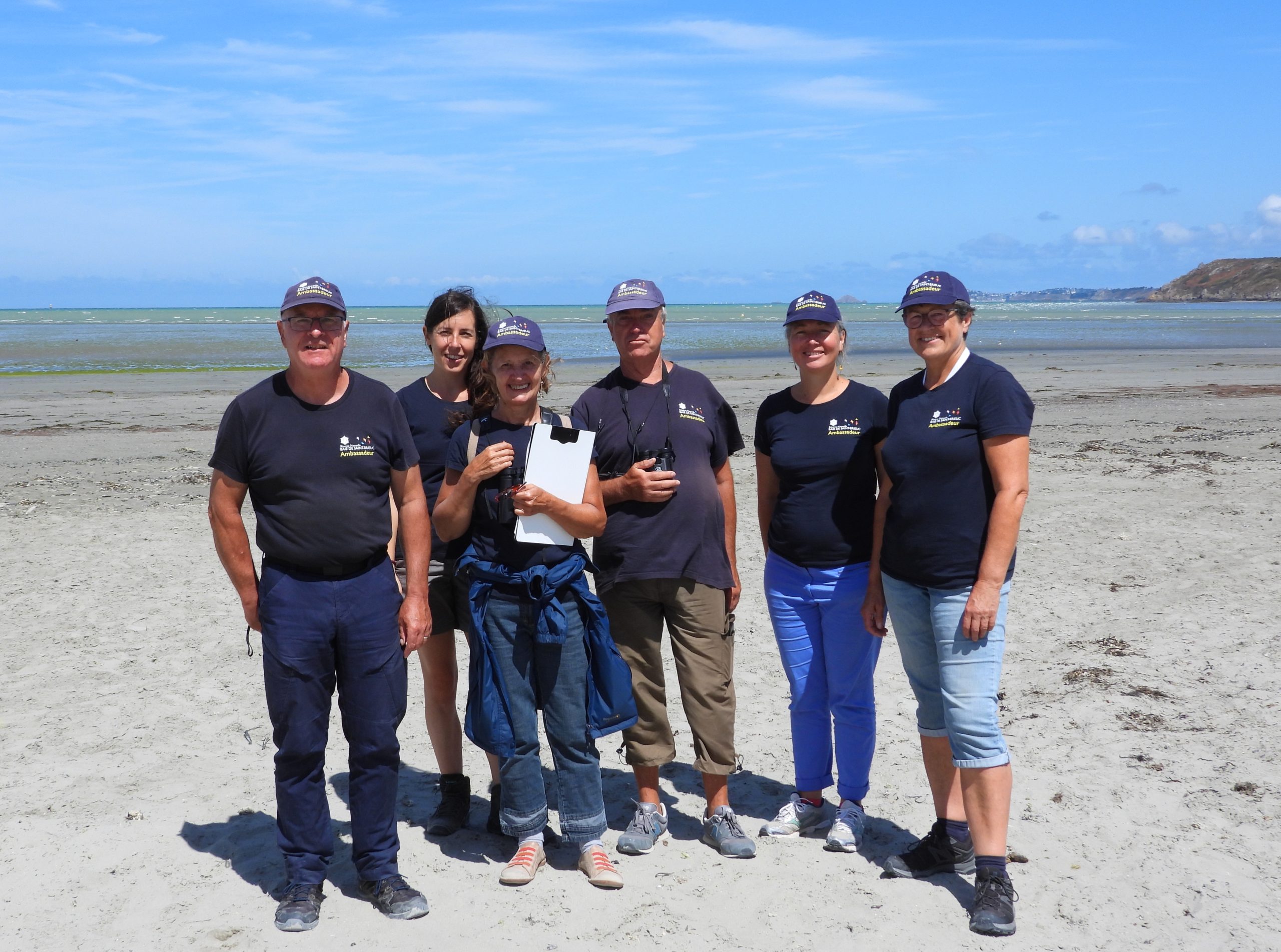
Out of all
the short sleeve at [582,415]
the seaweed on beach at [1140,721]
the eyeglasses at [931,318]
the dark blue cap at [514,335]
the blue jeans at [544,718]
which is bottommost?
the seaweed on beach at [1140,721]

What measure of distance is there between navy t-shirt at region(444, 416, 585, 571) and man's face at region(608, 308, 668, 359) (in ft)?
1.90

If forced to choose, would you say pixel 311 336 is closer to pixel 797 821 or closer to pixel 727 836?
pixel 727 836

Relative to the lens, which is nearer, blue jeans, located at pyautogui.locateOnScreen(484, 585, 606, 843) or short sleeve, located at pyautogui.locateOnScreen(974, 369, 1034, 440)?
short sleeve, located at pyautogui.locateOnScreen(974, 369, 1034, 440)

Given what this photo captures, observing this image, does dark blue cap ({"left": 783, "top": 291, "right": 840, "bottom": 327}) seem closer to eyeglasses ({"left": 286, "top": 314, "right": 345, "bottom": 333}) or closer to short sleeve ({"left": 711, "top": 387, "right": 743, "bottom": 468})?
short sleeve ({"left": 711, "top": 387, "right": 743, "bottom": 468})

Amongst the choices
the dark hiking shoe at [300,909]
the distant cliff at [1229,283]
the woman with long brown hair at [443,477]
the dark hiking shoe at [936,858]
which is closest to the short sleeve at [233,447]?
the woman with long brown hair at [443,477]

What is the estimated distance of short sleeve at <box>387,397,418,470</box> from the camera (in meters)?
3.77

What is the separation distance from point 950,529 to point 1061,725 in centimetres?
227

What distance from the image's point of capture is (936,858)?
162 inches

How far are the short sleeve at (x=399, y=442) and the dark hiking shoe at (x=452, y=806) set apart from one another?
1598mm

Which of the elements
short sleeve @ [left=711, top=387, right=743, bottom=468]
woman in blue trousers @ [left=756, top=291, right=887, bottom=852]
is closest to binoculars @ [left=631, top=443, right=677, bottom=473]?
short sleeve @ [left=711, top=387, right=743, bottom=468]

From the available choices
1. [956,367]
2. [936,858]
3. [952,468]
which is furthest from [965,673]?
[956,367]

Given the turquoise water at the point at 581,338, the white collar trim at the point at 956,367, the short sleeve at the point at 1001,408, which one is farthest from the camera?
the turquoise water at the point at 581,338

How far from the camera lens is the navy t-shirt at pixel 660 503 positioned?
4.17 meters

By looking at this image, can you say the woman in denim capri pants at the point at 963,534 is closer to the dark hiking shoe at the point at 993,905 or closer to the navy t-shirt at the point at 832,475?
the dark hiking shoe at the point at 993,905
